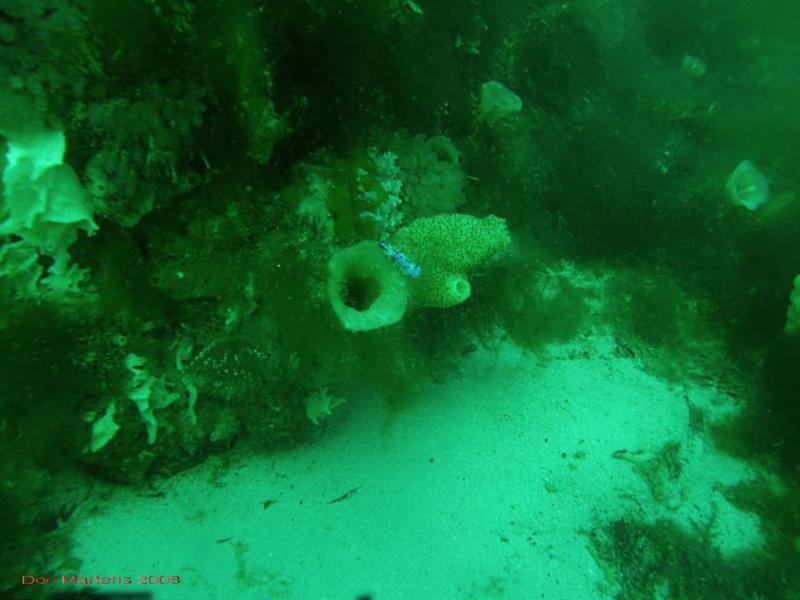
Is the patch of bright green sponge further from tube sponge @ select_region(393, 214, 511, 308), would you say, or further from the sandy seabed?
the sandy seabed

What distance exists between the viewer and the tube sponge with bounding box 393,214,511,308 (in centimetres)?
290

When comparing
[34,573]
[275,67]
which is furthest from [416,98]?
[34,573]

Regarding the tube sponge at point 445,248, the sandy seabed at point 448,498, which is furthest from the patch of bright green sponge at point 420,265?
the sandy seabed at point 448,498

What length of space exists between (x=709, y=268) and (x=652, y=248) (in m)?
0.55

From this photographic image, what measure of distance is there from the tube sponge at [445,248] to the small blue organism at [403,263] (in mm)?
55

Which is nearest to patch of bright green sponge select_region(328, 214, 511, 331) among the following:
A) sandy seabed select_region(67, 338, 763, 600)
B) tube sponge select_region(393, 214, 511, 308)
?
tube sponge select_region(393, 214, 511, 308)

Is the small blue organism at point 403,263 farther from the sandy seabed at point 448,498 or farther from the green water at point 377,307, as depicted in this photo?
the sandy seabed at point 448,498

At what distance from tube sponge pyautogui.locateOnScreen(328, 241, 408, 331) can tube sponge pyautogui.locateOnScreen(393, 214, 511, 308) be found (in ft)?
0.81

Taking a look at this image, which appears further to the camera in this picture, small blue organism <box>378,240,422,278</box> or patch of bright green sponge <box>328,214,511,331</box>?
small blue organism <box>378,240,422,278</box>

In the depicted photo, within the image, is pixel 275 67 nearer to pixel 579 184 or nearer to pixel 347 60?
pixel 347 60

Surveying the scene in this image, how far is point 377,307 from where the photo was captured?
2580 mm

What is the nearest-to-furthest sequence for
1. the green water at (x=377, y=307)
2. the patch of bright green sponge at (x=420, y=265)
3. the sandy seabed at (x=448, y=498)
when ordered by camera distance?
the green water at (x=377, y=307) < the sandy seabed at (x=448, y=498) < the patch of bright green sponge at (x=420, y=265)

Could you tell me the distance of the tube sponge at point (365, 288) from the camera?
8.27 ft

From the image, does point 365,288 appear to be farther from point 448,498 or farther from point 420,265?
point 448,498
